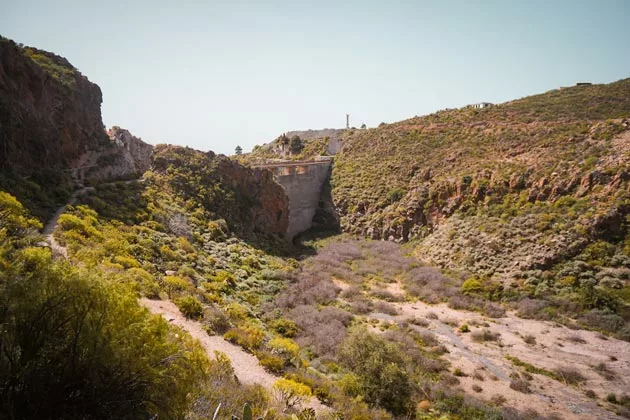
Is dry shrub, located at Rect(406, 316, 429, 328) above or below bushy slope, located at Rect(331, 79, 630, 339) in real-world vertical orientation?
below

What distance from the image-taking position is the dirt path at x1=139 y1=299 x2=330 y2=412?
9.40m

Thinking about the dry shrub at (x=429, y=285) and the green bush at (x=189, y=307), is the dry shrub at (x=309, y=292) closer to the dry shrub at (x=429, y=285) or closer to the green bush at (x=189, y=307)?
the dry shrub at (x=429, y=285)

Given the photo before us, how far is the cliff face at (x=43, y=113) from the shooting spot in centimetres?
1709

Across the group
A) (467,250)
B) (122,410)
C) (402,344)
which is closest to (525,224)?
(467,250)

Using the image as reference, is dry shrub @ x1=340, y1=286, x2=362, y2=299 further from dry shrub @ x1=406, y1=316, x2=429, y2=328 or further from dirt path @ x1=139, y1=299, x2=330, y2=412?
dirt path @ x1=139, y1=299, x2=330, y2=412

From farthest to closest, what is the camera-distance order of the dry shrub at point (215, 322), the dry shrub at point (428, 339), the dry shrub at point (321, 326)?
1. the dry shrub at point (428, 339)
2. the dry shrub at point (321, 326)
3. the dry shrub at point (215, 322)

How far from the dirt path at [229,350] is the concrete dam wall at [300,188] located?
26.6 m

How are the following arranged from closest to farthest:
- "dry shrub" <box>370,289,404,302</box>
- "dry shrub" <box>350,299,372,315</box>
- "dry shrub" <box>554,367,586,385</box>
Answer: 1. "dry shrub" <box>554,367,586,385</box>
2. "dry shrub" <box>350,299,372,315</box>
3. "dry shrub" <box>370,289,404,302</box>

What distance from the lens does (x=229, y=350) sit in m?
10.7

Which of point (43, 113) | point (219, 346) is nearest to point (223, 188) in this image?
point (43, 113)

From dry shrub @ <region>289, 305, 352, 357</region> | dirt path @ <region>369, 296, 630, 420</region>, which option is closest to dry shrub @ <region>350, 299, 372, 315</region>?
dirt path @ <region>369, 296, 630, 420</region>

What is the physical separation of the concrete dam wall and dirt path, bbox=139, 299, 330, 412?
26649 millimetres

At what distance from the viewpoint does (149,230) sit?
18828 mm

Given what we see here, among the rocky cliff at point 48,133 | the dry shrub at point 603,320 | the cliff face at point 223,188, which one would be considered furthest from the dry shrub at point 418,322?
the rocky cliff at point 48,133
